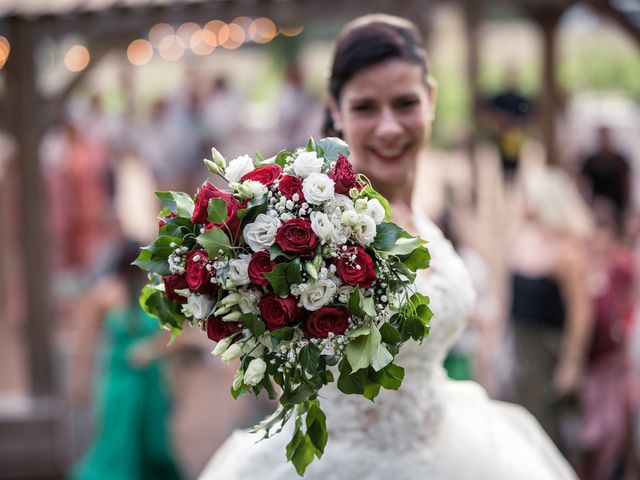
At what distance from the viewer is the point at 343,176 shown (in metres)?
2.62

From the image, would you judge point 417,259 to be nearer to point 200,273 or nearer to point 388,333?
point 388,333

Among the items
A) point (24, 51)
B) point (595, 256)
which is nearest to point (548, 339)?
point (595, 256)

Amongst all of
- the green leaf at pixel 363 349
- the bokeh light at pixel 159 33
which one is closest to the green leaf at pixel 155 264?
the green leaf at pixel 363 349

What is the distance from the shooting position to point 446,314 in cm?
322

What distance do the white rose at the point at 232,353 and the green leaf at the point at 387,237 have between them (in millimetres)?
375

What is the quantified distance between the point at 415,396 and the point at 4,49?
611 cm

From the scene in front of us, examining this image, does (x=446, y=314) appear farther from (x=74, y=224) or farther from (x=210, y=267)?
(x=74, y=224)

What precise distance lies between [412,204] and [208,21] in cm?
Result: 511

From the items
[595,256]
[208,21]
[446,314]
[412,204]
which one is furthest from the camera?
[208,21]

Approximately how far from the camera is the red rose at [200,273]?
258cm

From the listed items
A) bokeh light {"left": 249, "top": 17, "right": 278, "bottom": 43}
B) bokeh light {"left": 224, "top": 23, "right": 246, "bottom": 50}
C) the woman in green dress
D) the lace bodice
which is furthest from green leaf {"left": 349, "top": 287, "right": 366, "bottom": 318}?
bokeh light {"left": 224, "top": 23, "right": 246, "bottom": 50}

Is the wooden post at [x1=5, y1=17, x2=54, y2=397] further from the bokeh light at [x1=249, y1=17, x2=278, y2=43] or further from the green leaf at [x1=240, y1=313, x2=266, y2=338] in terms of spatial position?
the green leaf at [x1=240, y1=313, x2=266, y2=338]

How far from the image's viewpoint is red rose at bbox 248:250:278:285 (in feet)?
8.27

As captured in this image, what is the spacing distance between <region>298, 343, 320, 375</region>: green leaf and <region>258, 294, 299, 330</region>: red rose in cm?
7
